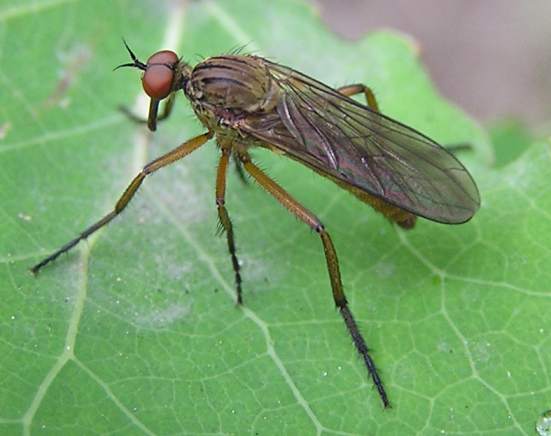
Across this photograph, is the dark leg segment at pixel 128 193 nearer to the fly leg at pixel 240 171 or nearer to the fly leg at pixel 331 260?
the fly leg at pixel 240 171

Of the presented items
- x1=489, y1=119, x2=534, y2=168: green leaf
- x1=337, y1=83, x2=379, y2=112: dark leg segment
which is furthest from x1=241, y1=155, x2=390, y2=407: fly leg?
x1=489, y1=119, x2=534, y2=168: green leaf

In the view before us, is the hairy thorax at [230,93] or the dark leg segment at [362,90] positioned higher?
the dark leg segment at [362,90]

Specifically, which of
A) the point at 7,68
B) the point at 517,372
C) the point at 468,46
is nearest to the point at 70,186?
the point at 7,68

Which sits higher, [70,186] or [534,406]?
[534,406]

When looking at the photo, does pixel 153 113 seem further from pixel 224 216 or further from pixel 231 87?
pixel 224 216

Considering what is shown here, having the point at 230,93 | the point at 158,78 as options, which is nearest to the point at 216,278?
the point at 230,93


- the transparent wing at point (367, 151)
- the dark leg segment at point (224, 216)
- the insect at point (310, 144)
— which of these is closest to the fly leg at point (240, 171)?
the insect at point (310, 144)

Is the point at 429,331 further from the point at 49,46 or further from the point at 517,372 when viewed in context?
the point at 49,46
